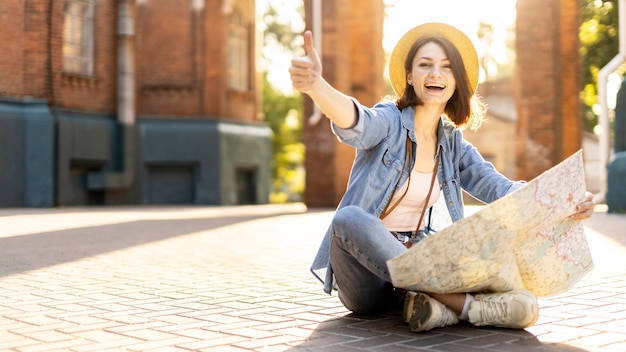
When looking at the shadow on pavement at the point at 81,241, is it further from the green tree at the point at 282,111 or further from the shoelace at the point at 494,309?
the green tree at the point at 282,111

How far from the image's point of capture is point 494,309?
12.0ft

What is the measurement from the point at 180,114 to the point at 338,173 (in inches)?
269

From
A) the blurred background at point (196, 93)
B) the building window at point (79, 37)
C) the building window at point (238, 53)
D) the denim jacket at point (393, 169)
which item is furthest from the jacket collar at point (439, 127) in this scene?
the building window at point (238, 53)

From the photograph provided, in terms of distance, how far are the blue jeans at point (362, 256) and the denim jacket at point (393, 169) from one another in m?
0.14

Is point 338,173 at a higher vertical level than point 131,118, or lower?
lower

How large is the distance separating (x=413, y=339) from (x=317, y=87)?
3.96 ft

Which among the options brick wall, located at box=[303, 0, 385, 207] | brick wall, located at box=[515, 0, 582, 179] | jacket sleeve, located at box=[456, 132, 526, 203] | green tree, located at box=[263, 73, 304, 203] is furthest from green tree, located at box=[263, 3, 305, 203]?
jacket sleeve, located at box=[456, 132, 526, 203]

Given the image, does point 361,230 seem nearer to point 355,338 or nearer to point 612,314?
point 355,338

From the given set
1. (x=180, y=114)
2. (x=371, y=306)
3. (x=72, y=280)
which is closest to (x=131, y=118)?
(x=180, y=114)

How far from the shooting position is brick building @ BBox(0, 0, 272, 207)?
20.4 m

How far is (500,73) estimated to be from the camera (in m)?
48.7

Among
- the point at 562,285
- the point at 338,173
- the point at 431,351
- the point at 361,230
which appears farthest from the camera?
the point at 338,173

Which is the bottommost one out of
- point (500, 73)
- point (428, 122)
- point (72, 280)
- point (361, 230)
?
point (72, 280)

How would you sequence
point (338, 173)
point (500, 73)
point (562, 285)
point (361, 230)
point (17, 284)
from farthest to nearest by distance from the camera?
point (500, 73) → point (338, 173) → point (17, 284) → point (562, 285) → point (361, 230)
